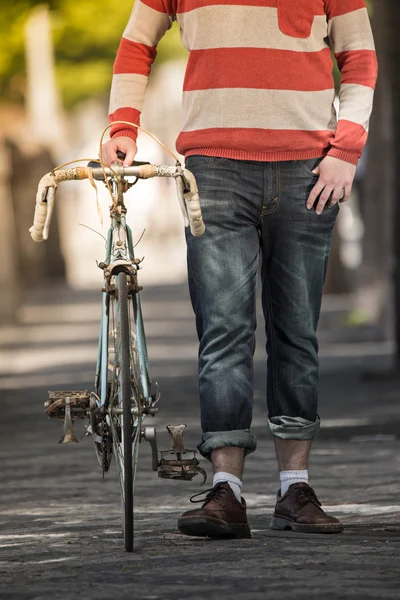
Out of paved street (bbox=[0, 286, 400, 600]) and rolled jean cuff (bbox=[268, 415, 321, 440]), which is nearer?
paved street (bbox=[0, 286, 400, 600])

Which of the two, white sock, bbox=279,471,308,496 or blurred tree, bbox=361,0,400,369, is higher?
blurred tree, bbox=361,0,400,369

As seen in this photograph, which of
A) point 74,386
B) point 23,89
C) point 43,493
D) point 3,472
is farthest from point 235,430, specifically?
point 23,89

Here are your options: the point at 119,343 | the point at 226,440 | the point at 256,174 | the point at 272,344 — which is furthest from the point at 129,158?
the point at 226,440

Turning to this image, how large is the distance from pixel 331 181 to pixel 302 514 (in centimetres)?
107

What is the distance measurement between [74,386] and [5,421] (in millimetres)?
2183

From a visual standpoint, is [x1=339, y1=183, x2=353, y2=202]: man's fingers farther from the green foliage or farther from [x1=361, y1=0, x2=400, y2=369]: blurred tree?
the green foliage

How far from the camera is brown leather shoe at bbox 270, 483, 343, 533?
537 cm

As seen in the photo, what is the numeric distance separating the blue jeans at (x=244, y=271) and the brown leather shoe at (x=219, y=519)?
0.17 metres

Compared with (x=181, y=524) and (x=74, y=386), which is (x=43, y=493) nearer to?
(x=181, y=524)

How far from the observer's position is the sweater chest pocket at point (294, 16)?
529 cm

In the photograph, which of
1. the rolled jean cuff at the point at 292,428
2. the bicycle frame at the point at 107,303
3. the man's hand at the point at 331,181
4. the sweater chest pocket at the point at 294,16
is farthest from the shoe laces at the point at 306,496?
the sweater chest pocket at the point at 294,16

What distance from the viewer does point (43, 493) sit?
6879 mm

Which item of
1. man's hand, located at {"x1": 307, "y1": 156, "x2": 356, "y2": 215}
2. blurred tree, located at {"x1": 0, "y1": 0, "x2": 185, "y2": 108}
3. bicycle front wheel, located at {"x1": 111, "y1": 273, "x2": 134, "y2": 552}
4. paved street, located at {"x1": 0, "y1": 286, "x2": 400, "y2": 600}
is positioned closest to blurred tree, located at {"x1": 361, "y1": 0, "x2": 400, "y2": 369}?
paved street, located at {"x1": 0, "y1": 286, "x2": 400, "y2": 600}

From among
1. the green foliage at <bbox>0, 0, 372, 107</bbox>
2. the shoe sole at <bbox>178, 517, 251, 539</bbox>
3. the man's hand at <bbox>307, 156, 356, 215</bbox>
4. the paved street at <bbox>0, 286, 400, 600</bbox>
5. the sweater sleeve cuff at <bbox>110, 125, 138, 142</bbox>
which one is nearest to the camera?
the paved street at <bbox>0, 286, 400, 600</bbox>
